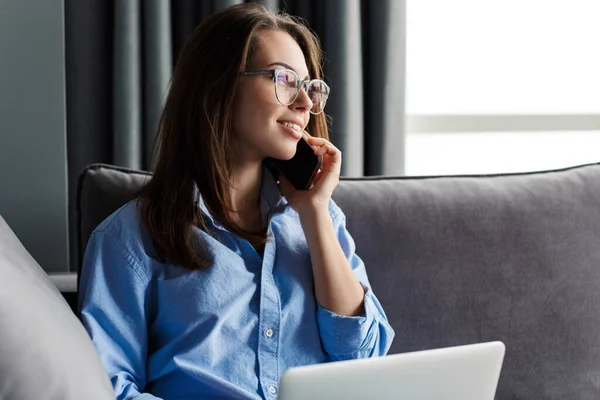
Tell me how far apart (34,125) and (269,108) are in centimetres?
84

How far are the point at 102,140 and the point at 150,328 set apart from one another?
2.67ft

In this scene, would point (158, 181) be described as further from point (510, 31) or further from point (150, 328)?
point (510, 31)

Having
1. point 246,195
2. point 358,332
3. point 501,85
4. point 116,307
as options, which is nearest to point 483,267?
point 358,332

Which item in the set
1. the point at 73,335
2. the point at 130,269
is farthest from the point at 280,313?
the point at 73,335

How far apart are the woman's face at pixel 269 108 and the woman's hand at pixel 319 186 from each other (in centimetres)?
9

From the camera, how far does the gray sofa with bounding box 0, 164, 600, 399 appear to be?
1587 millimetres

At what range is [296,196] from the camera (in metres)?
1.47

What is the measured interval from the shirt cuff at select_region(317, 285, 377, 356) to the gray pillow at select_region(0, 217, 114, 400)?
474 mm

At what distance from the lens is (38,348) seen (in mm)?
882

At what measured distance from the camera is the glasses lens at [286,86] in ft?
4.50

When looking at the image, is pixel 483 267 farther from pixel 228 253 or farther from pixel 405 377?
pixel 405 377

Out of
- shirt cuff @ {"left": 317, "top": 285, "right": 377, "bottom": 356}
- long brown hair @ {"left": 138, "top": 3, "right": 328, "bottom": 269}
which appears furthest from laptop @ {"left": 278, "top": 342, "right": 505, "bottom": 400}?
long brown hair @ {"left": 138, "top": 3, "right": 328, "bottom": 269}

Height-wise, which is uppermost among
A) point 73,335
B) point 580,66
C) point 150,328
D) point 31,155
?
point 580,66

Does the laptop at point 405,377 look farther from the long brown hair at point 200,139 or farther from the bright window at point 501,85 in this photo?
the bright window at point 501,85
